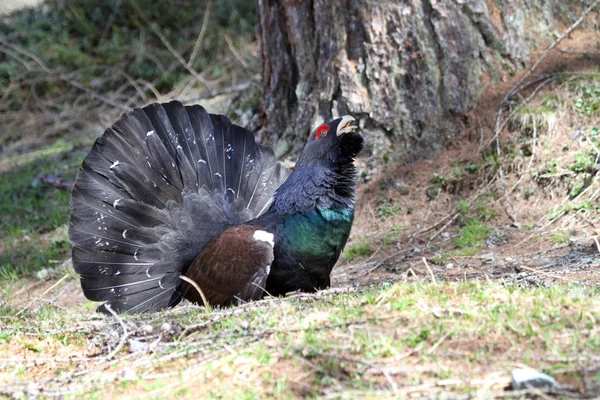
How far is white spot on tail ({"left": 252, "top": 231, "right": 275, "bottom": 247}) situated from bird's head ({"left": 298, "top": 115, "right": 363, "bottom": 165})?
665 mm

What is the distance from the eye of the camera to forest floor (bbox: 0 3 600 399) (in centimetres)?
306

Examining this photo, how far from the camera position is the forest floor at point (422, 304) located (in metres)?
3.06

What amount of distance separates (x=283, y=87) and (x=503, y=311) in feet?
17.2

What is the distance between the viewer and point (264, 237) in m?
5.29

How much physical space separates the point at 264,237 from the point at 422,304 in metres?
1.99

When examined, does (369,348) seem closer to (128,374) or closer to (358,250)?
(128,374)

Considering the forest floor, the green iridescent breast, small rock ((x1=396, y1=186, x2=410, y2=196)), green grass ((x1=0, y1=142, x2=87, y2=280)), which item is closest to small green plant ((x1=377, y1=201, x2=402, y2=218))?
the forest floor

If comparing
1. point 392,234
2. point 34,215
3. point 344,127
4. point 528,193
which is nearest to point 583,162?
point 528,193

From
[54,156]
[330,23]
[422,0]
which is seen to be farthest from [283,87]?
[54,156]

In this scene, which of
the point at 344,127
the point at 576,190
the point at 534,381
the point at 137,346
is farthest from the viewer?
the point at 576,190

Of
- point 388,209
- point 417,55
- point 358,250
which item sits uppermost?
point 417,55

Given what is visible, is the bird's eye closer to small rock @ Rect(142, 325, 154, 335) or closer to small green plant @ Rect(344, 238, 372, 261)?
small green plant @ Rect(344, 238, 372, 261)

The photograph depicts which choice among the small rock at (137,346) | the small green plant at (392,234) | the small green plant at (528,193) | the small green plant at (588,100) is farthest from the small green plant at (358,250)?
the small rock at (137,346)

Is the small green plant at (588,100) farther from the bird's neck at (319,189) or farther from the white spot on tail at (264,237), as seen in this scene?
the white spot on tail at (264,237)
